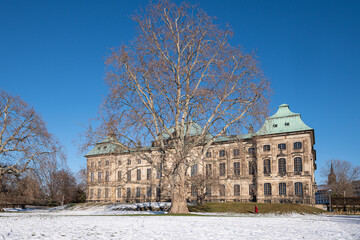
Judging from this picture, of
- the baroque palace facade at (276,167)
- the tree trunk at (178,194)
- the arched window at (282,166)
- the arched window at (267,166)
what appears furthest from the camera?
the arched window at (267,166)

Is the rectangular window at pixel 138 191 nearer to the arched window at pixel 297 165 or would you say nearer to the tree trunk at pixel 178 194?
the arched window at pixel 297 165

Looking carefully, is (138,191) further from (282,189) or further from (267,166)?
(282,189)

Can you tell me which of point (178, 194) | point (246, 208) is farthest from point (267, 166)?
point (178, 194)

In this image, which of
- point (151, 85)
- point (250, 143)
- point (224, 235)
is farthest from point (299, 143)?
point (224, 235)

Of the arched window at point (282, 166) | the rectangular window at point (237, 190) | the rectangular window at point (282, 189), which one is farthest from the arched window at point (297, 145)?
the rectangular window at point (237, 190)

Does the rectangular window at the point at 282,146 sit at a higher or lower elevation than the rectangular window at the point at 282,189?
higher

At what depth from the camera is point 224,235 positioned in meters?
9.58

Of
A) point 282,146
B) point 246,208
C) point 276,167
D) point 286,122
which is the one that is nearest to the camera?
point 246,208

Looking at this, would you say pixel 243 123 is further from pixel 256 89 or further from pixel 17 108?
pixel 17 108

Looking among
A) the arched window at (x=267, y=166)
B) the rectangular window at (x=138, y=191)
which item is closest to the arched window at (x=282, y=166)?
the arched window at (x=267, y=166)

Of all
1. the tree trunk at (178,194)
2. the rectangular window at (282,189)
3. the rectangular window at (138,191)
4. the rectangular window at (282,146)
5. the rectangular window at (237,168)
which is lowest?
the rectangular window at (138,191)

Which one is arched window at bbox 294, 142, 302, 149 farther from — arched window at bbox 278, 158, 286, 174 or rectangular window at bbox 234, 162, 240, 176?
rectangular window at bbox 234, 162, 240, 176

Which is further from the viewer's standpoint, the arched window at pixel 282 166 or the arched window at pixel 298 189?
the arched window at pixel 282 166

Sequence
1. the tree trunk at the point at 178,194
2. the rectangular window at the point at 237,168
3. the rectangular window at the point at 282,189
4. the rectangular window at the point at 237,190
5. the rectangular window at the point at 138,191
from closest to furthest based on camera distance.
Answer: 1. the tree trunk at the point at 178,194
2. the rectangular window at the point at 282,189
3. the rectangular window at the point at 237,190
4. the rectangular window at the point at 237,168
5. the rectangular window at the point at 138,191
